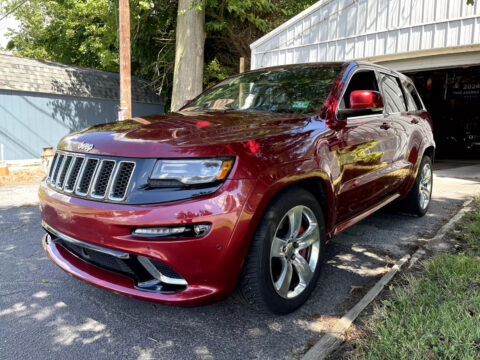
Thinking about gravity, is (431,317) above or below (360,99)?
below

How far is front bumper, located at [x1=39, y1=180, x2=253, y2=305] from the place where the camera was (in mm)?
2141

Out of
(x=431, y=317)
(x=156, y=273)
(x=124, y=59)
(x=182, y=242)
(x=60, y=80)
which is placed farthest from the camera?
(x=60, y=80)

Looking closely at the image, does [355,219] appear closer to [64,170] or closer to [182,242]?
[182,242]

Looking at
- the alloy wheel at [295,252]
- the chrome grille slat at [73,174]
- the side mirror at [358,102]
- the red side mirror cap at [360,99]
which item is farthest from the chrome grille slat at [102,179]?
the red side mirror cap at [360,99]

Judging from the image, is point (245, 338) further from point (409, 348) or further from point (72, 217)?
point (72, 217)

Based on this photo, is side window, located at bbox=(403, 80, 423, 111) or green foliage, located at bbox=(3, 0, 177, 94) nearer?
side window, located at bbox=(403, 80, 423, 111)

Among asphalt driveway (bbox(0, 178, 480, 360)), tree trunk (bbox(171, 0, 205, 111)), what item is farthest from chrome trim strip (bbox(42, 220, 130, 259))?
tree trunk (bbox(171, 0, 205, 111))

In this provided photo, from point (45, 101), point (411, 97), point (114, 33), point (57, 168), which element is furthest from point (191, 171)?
point (114, 33)

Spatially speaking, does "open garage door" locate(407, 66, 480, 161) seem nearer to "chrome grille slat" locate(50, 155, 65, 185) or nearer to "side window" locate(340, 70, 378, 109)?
"side window" locate(340, 70, 378, 109)

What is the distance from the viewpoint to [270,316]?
2711 millimetres

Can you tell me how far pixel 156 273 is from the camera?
7.41 feet

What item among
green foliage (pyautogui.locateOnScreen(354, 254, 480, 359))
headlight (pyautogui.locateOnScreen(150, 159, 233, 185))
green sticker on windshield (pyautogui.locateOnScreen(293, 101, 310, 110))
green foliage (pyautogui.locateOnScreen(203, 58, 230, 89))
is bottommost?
green foliage (pyautogui.locateOnScreen(354, 254, 480, 359))

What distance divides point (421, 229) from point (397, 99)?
62.7 inches

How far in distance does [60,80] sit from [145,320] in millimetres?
14429
